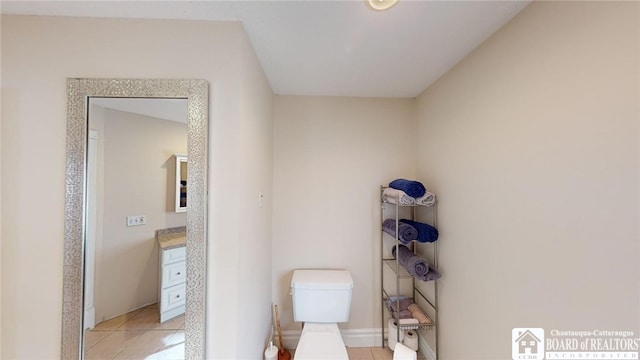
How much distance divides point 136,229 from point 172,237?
0.21 m

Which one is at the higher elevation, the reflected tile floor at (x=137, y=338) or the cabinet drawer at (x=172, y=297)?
the cabinet drawer at (x=172, y=297)

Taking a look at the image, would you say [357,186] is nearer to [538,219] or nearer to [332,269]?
[332,269]

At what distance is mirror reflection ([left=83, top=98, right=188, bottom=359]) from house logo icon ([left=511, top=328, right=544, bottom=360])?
1.62 m

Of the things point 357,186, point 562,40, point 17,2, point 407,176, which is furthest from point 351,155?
point 17,2

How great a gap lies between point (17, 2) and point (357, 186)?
2.24 m

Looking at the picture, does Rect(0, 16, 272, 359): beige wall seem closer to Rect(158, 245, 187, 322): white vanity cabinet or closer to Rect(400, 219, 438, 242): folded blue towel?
Rect(158, 245, 187, 322): white vanity cabinet

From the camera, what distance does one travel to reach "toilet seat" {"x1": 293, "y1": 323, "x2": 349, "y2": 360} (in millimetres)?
1583

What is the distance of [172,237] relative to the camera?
121 centimetres

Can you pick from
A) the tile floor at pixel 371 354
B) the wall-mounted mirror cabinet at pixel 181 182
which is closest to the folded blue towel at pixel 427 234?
the tile floor at pixel 371 354

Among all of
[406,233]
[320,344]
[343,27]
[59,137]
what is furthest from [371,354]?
[59,137]

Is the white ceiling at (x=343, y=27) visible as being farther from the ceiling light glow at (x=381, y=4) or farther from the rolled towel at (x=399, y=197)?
the rolled towel at (x=399, y=197)

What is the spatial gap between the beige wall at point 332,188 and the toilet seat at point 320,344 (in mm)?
389

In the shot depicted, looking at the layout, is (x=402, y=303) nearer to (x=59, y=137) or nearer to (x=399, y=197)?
(x=399, y=197)

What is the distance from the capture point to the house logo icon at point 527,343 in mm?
1064
